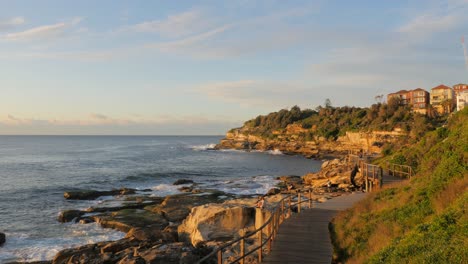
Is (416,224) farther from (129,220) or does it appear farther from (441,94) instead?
(441,94)

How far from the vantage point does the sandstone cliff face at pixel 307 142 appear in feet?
257

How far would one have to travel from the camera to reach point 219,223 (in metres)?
18.1

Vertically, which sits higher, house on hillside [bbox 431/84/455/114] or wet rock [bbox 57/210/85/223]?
house on hillside [bbox 431/84/455/114]

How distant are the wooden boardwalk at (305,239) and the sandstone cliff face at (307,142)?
60.2 meters

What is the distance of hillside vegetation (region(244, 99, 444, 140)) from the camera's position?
2894 inches

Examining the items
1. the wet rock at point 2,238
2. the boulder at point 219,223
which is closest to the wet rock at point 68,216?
the wet rock at point 2,238

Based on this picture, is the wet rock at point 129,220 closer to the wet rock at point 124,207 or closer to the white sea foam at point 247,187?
the wet rock at point 124,207

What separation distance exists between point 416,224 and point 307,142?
91.6 m

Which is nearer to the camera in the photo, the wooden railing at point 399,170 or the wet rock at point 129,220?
the wet rock at point 129,220

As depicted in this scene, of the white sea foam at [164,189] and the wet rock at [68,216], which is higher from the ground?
the wet rock at [68,216]

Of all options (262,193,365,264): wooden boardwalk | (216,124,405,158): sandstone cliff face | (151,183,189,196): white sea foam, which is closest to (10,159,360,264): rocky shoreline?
(262,193,365,264): wooden boardwalk

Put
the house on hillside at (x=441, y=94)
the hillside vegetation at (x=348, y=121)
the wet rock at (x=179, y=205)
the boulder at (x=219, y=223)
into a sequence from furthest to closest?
the house on hillside at (x=441, y=94) < the hillside vegetation at (x=348, y=121) < the wet rock at (x=179, y=205) < the boulder at (x=219, y=223)

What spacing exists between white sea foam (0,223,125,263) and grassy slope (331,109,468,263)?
14.8m

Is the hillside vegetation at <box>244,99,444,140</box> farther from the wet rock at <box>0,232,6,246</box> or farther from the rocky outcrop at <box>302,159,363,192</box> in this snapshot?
the wet rock at <box>0,232,6,246</box>
